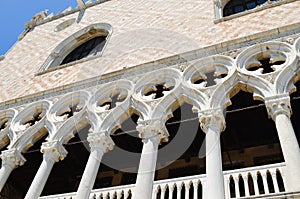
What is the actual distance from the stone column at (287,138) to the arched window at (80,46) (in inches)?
219

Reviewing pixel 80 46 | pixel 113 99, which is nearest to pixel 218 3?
pixel 113 99

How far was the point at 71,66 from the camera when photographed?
877 centimetres

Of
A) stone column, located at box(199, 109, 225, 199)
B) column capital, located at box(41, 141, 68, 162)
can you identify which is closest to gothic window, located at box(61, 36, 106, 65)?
column capital, located at box(41, 141, 68, 162)

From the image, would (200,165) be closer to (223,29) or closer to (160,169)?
(160,169)

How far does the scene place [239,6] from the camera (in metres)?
8.88

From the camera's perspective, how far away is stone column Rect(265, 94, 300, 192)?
155 inches

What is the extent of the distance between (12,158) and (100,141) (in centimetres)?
158

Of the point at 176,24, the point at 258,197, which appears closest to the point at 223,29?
the point at 176,24

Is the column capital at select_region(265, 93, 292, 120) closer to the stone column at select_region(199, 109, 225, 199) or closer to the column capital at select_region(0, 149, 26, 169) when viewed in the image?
the stone column at select_region(199, 109, 225, 199)

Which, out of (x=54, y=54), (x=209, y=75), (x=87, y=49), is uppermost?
(x=87, y=49)

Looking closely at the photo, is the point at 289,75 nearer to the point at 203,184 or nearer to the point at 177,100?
the point at 177,100

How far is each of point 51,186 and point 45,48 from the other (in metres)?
4.16

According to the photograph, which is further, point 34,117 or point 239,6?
point 239,6

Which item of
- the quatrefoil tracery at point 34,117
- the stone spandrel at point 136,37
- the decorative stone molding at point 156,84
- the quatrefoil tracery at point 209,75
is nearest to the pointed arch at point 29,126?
the quatrefoil tracery at point 34,117
